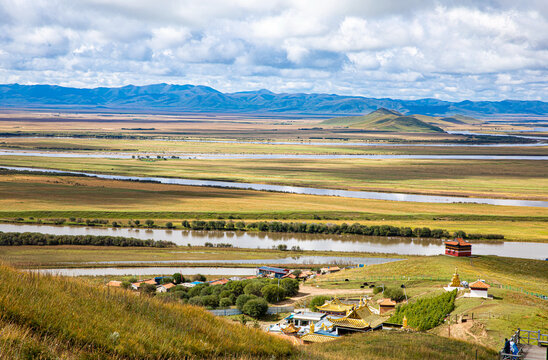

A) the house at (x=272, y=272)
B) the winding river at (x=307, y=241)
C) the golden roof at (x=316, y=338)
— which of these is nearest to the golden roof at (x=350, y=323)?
the golden roof at (x=316, y=338)

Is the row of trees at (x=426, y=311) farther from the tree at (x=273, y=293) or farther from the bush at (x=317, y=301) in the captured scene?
the tree at (x=273, y=293)

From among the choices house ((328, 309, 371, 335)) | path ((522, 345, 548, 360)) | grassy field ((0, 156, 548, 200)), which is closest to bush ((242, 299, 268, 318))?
house ((328, 309, 371, 335))

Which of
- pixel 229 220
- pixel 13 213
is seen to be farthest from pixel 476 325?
pixel 13 213

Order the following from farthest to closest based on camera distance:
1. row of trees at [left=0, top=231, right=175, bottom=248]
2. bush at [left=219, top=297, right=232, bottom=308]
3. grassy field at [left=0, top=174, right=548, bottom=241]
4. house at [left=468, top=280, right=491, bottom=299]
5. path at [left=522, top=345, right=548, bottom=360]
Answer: grassy field at [left=0, top=174, right=548, bottom=241] < row of trees at [left=0, top=231, right=175, bottom=248] < bush at [left=219, top=297, right=232, bottom=308] < house at [left=468, top=280, right=491, bottom=299] < path at [left=522, top=345, right=548, bottom=360]

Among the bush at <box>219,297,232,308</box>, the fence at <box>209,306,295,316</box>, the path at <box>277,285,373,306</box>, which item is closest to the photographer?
the fence at <box>209,306,295,316</box>

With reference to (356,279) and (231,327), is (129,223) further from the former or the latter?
(231,327)

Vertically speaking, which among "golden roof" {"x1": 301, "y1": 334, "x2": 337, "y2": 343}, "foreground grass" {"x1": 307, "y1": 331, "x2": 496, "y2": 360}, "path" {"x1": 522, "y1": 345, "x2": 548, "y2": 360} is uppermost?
"path" {"x1": 522, "y1": 345, "x2": 548, "y2": 360}

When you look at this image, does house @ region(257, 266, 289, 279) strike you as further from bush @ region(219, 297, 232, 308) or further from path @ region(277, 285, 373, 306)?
bush @ region(219, 297, 232, 308)
